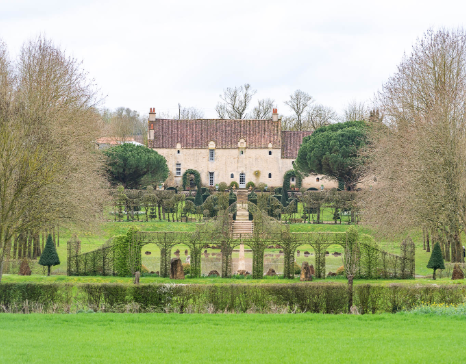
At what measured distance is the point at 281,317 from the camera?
41.5 ft

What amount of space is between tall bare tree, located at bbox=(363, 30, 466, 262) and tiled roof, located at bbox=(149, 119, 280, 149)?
2815 centimetres

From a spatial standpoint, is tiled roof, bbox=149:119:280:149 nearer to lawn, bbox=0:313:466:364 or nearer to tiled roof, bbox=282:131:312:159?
tiled roof, bbox=282:131:312:159

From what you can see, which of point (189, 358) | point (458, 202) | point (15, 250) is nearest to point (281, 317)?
point (189, 358)

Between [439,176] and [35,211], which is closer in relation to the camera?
[35,211]

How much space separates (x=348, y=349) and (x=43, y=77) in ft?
68.7

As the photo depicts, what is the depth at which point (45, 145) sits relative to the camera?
727 inches

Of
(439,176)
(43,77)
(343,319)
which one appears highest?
(43,77)

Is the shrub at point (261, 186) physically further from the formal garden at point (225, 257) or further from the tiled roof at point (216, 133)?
the formal garden at point (225, 257)

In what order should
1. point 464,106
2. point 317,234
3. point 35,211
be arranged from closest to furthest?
1. point 35,211
2. point 317,234
3. point 464,106

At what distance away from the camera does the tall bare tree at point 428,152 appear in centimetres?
2205

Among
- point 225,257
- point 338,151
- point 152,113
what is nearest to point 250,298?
point 225,257

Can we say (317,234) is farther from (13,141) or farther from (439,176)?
(13,141)

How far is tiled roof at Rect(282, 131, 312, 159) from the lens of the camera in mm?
57531

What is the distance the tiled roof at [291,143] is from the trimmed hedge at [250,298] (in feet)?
142
